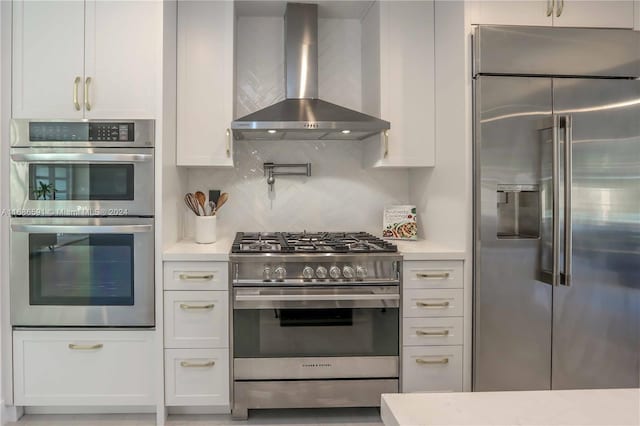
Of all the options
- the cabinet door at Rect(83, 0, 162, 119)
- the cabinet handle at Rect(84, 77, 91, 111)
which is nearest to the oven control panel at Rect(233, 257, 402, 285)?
the cabinet door at Rect(83, 0, 162, 119)

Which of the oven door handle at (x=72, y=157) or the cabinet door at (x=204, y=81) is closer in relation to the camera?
the oven door handle at (x=72, y=157)

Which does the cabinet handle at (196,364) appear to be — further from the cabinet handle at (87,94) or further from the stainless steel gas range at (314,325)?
the cabinet handle at (87,94)

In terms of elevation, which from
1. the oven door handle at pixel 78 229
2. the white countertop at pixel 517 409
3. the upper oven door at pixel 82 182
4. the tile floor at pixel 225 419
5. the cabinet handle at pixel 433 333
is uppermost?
the upper oven door at pixel 82 182

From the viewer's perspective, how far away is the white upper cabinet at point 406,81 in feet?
8.43

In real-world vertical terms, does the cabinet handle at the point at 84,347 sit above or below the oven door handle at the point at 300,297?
below

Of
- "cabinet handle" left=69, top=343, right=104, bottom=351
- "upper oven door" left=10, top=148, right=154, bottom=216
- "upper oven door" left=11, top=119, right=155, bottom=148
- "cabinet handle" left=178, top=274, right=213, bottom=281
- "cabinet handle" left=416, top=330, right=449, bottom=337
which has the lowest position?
"cabinet handle" left=69, top=343, right=104, bottom=351

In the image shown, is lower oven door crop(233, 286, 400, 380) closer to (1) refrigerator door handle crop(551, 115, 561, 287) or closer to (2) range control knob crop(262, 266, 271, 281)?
(2) range control knob crop(262, 266, 271, 281)

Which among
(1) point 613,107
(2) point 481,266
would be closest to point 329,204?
(2) point 481,266

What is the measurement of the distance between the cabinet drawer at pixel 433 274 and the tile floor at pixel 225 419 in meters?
0.76

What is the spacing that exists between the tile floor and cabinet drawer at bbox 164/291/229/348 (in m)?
0.41

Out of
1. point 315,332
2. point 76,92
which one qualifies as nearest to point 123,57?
point 76,92

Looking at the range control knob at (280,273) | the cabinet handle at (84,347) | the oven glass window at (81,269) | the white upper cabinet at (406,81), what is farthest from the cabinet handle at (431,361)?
the cabinet handle at (84,347)

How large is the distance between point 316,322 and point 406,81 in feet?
4.80

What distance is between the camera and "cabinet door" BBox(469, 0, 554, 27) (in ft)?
7.31
